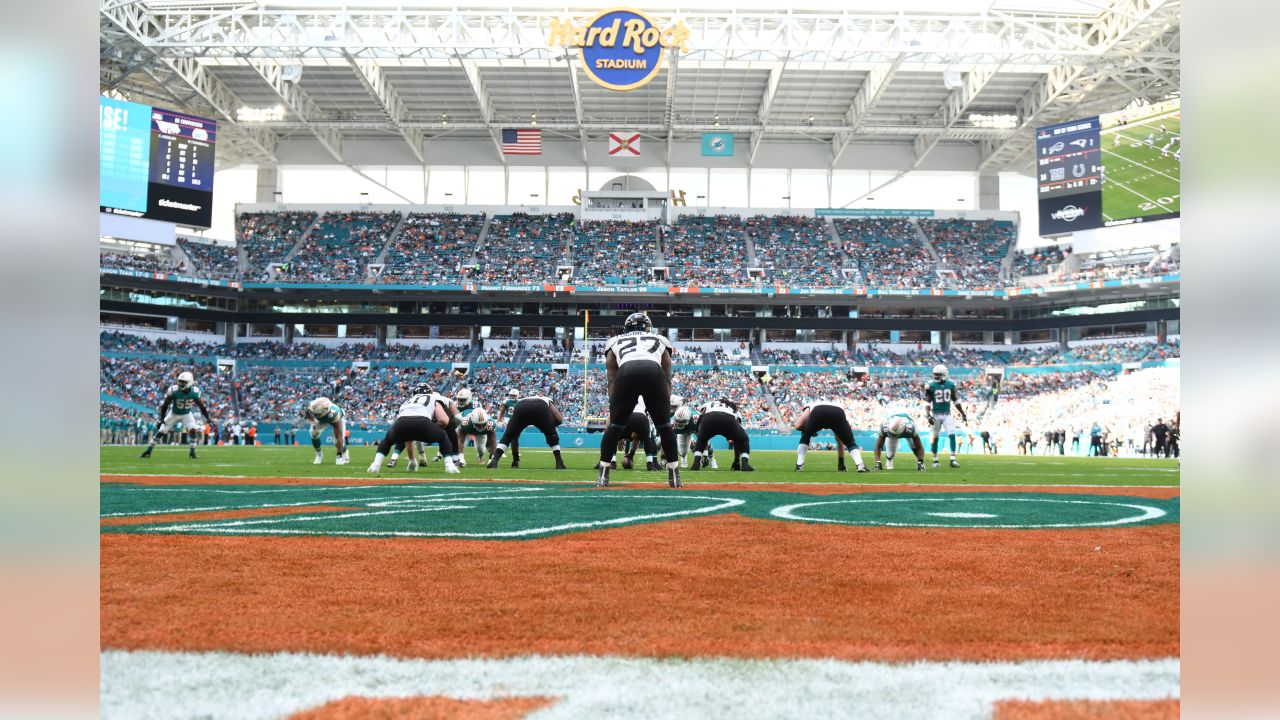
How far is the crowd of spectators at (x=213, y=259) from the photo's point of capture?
5272cm

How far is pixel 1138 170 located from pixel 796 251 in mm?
20527

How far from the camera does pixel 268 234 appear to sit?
56.4 m

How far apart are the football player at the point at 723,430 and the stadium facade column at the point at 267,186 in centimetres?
4919

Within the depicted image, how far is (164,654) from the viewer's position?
111 inches

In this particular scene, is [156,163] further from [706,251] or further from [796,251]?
[796,251]

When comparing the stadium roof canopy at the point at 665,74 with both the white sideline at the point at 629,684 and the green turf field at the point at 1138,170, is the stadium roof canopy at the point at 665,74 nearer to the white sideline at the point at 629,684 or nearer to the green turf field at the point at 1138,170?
the green turf field at the point at 1138,170

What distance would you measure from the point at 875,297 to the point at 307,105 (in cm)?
3372

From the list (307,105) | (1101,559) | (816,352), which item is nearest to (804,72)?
(816,352)

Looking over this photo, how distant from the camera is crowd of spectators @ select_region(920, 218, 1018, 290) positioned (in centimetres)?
5347

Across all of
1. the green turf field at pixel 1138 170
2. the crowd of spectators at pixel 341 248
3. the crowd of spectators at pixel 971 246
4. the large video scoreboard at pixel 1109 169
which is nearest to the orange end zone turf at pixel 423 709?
the large video scoreboard at pixel 1109 169

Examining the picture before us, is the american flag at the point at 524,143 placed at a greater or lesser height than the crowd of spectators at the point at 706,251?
greater
